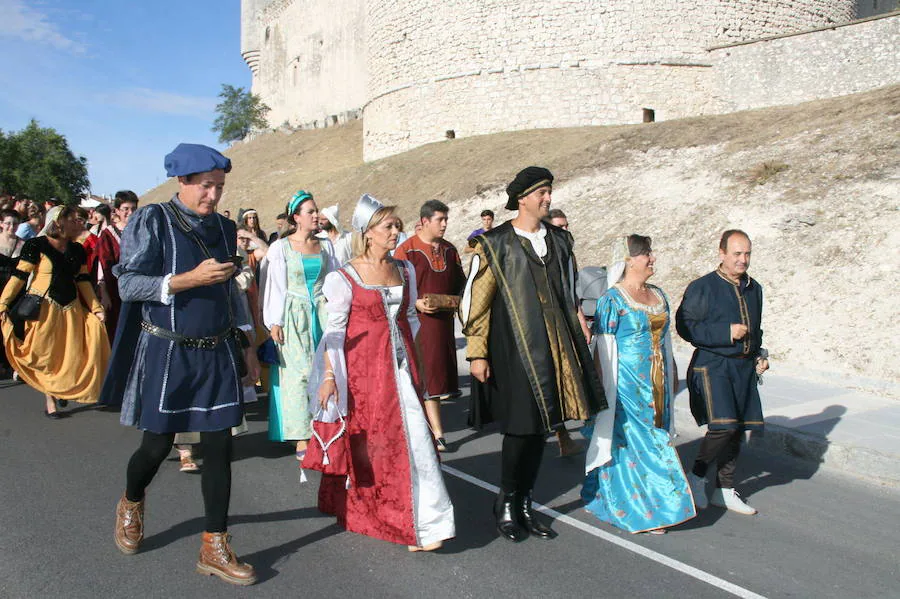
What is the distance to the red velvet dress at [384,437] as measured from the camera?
4.13 meters

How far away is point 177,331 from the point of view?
3.79m

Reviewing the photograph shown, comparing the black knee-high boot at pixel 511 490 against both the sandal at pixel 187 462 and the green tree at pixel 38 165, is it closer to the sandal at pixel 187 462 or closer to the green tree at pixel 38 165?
the sandal at pixel 187 462

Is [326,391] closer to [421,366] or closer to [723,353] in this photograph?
[421,366]

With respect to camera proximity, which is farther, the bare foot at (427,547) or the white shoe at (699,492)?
the white shoe at (699,492)

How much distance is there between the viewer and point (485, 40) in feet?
108

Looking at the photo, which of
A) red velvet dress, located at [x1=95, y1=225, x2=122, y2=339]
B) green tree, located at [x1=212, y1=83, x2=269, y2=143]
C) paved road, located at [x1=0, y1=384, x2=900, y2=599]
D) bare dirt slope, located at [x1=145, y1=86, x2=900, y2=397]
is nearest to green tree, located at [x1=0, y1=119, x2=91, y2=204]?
green tree, located at [x1=212, y1=83, x2=269, y2=143]

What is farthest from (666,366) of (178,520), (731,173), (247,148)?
(247,148)

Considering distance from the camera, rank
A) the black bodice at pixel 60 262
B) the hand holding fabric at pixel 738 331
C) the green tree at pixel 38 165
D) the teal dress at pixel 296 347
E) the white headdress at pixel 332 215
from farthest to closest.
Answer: the green tree at pixel 38 165 < the black bodice at pixel 60 262 < the white headdress at pixel 332 215 < the teal dress at pixel 296 347 < the hand holding fabric at pixel 738 331

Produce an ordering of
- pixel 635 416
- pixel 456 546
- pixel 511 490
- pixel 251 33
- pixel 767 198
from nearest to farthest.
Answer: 1. pixel 456 546
2. pixel 511 490
3. pixel 635 416
4. pixel 767 198
5. pixel 251 33

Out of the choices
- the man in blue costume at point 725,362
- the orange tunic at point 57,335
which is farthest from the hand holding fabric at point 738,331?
the orange tunic at point 57,335

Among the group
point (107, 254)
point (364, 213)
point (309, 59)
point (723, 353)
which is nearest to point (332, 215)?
point (364, 213)

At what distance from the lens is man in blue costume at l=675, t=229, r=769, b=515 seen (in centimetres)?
496

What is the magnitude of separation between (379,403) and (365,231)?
3.34 ft

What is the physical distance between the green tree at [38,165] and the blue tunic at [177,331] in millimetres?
53519
